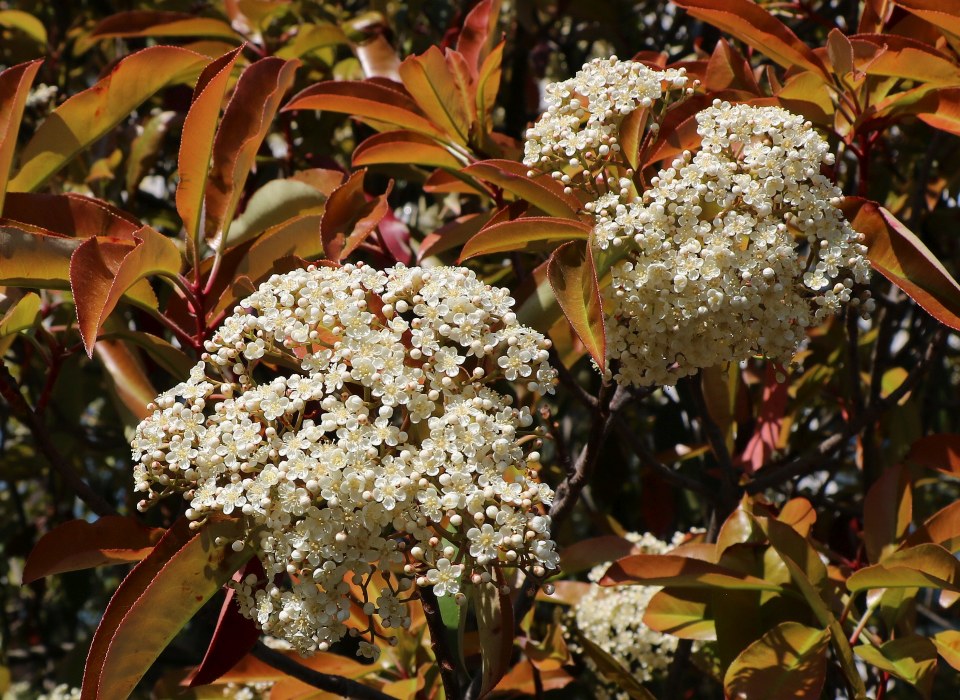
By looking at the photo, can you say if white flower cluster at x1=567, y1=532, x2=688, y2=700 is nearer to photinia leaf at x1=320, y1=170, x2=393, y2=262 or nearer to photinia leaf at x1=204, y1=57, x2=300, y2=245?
photinia leaf at x1=320, y1=170, x2=393, y2=262

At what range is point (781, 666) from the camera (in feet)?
→ 5.73

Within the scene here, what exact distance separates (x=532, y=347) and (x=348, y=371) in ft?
0.86

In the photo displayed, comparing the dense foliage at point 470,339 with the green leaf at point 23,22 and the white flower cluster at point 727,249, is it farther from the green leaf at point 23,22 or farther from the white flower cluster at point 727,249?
the green leaf at point 23,22

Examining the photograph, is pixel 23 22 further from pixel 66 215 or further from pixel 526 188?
pixel 526 188

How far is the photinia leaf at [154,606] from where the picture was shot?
1.38 metres

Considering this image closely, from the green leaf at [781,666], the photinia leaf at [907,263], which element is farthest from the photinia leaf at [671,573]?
the photinia leaf at [907,263]

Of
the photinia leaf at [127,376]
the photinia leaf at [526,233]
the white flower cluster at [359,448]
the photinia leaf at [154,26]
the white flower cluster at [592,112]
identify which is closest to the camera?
the white flower cluster at [359,448]

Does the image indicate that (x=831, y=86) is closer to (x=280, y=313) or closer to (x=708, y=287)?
(x=708, y=287)

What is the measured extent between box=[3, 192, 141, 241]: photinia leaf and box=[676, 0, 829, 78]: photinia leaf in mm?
1076

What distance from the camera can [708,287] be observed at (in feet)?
4.85

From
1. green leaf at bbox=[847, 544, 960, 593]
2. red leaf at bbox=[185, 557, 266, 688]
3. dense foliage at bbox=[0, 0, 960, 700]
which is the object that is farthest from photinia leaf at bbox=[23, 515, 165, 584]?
green leaf at bbox=[847, 544, 960, 593]

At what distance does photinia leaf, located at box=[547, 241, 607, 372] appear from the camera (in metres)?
1.39

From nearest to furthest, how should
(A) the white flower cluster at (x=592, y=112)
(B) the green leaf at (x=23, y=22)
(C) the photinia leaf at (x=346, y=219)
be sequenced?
(A) the white flower cluster at (x=592, y=112), (C) the photinia leaf at (x=346, y=219), (B) the green leaf at (x=23, y=22)

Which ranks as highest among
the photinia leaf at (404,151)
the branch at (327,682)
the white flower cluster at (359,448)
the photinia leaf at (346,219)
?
the photinia leaf at (404,151)
